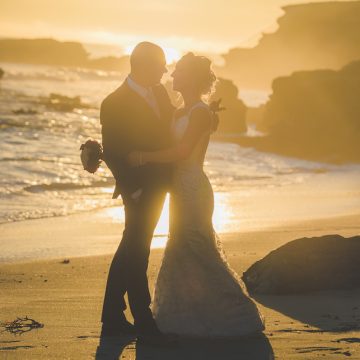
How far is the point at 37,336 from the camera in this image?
6.62m

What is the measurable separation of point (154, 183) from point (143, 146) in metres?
0.28

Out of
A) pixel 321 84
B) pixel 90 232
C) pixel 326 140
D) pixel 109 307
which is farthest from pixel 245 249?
pixel 321 84

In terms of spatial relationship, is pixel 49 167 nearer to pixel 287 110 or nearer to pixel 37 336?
pixel 37 336

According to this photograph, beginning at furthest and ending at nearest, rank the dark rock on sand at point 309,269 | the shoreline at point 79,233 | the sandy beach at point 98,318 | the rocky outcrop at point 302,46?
the rocky outcrop at point 302,46 < the shoreline at point 79,233 < the dark rock on sand at point 309,269 < the sandy beach at point 98,318

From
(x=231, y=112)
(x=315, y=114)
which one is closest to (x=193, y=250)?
(x=315, y=114)

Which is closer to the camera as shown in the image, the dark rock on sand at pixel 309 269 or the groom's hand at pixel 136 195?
the groom's hand at pixel 136 195

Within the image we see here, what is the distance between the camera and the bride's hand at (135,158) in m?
6.54

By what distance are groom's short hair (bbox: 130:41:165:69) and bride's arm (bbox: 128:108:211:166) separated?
47 cm

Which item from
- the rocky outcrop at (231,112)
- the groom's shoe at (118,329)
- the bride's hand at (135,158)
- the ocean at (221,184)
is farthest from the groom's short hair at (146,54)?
the rocky outcrop at (231,112)

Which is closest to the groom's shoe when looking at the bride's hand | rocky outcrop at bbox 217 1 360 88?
the bride's hand

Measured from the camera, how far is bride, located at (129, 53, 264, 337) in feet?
21.6

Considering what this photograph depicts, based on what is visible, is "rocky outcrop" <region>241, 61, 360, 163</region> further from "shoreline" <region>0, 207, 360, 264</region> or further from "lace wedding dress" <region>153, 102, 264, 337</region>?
"lace wedding dress" <region>153, 102, 264, 337</region>

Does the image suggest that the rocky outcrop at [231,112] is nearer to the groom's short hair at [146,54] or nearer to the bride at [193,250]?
the bride at [193,250]

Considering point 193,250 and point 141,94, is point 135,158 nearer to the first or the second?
point 141,94
